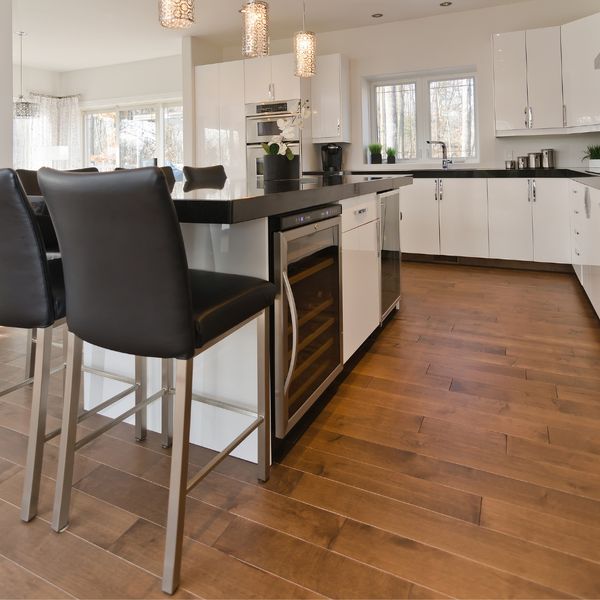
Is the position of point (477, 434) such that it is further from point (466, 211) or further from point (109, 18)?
point (109, 18)

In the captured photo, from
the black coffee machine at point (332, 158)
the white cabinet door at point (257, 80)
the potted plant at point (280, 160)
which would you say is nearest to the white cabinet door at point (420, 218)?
the black coffee machine at point (332, 158)

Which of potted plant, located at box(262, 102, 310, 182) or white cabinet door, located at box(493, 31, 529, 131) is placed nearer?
potted plant, located at box(262, 102, 310, 182)

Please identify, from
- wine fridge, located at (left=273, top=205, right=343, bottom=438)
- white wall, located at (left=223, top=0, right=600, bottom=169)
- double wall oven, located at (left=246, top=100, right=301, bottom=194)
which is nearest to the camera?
wine fridge, located at (left=273, top=205, right=343, bottom=438)

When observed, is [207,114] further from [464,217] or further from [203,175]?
[203,175]

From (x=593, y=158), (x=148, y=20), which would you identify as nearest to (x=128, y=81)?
(x=148, y=20)

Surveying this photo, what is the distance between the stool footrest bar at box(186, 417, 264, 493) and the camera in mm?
1254

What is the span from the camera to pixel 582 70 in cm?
435

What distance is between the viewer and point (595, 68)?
418 centimetres

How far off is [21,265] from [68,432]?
19.4 inches

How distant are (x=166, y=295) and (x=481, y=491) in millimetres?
1129

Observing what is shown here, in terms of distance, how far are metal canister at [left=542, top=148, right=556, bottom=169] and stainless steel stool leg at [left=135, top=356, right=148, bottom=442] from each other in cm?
460

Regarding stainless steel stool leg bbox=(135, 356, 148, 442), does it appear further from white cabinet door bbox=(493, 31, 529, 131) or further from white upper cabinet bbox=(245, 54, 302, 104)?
white cabinet door bbox=(493, 31, 529, 131)

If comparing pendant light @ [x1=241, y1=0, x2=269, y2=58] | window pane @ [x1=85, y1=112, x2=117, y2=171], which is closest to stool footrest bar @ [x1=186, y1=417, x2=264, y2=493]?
pendant light @ [x1=241, y1=0, x2=269, y2=58]

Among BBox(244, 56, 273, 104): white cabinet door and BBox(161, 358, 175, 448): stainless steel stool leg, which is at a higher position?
BBox(244, 56, 273, 104): white cabinet door
